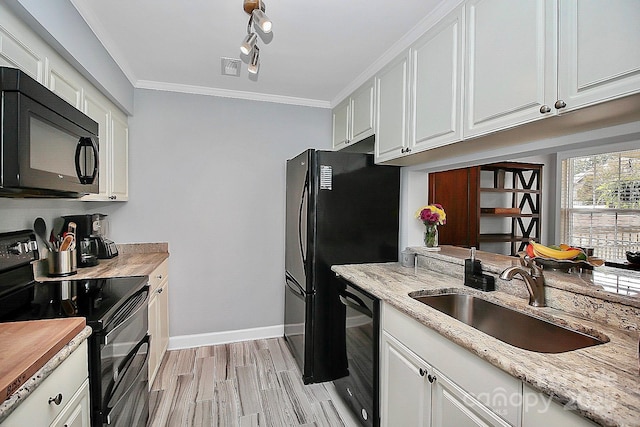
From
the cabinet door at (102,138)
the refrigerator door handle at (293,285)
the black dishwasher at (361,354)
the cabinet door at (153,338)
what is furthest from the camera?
the refrigerator door handle at (293,285)

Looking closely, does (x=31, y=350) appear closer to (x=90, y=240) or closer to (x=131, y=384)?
(x=131, y=384)

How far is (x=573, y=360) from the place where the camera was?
3.20 ft

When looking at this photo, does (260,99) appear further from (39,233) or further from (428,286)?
(428,286)

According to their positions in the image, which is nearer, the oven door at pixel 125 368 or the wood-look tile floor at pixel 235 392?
the oven door at pixel 125 368

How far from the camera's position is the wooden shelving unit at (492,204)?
2818 mm

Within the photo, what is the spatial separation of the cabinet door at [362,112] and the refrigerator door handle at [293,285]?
1350 millimetres

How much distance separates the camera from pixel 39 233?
6.91ft

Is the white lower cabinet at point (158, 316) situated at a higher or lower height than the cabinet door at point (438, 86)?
lower

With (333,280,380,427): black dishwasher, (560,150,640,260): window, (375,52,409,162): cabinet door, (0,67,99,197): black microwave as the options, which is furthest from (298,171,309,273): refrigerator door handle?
(560,150,640,260): window

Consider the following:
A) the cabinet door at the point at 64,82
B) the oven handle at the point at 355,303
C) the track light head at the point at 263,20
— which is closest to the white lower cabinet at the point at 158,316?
the cabinet door at the point at 64,82

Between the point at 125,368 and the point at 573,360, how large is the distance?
182cm

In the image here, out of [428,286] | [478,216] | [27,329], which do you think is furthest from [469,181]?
[27,329]

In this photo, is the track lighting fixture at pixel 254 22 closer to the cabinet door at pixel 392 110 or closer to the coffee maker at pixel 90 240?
the cabinet door at pixel 392 110

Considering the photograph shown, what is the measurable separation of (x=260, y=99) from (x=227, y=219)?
1.24m
